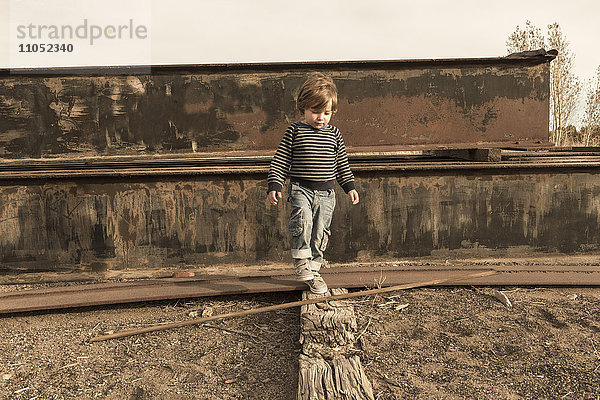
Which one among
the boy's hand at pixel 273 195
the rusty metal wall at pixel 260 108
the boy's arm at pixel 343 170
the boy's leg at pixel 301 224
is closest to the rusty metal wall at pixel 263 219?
the rusty metal wall at pixel 260 108

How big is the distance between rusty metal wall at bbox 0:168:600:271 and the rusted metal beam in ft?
1.81

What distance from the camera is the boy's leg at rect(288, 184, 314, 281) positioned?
2992 mm

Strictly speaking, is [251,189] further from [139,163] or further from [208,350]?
[208,350]

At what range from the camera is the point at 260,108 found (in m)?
4.59

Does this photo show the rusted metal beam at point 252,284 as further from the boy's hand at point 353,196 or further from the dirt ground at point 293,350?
the boy's hand at point 353,196

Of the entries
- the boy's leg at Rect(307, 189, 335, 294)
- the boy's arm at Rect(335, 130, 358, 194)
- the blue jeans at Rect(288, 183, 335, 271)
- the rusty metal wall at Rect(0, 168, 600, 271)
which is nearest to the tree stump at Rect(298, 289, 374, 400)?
the boy's leg at Rect(307, 189, 335, 294)

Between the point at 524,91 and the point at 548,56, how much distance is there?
39 cm

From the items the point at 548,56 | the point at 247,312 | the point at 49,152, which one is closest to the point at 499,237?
the point at 548,56

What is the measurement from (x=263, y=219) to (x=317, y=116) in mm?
1598

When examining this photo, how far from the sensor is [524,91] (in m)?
4.58

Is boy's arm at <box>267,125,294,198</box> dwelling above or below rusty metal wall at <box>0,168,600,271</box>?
above

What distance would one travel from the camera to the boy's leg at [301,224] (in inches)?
118

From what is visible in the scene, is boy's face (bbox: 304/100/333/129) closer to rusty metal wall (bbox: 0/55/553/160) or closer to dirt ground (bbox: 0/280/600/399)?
dirt ground (bbox: 0/280/600/399)

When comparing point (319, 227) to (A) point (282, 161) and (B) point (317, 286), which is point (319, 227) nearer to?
(B) point (317, 286)
